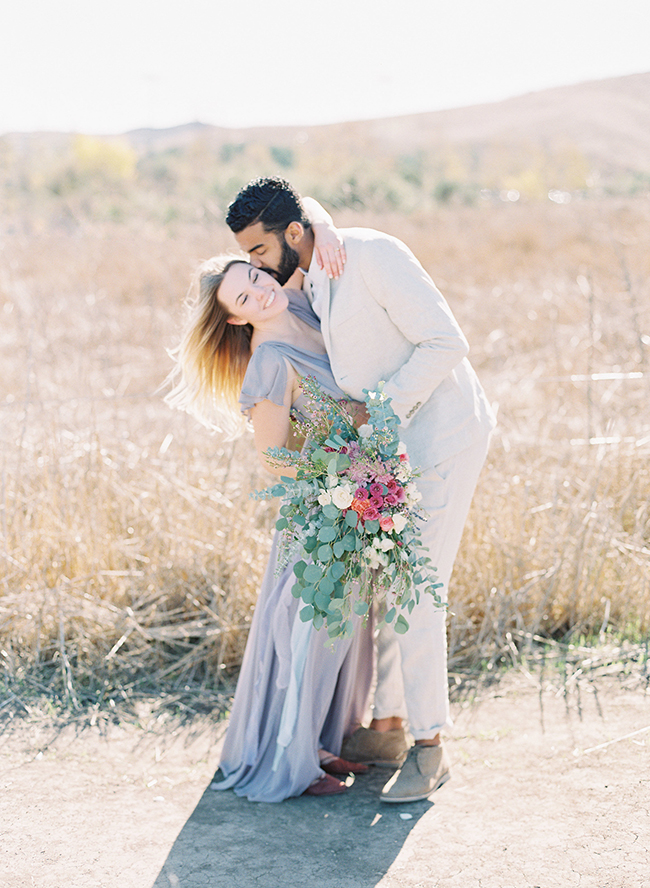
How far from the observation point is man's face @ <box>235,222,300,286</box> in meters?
2.59

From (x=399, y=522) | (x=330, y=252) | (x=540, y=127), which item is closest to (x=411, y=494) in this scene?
(x=399, y=522)

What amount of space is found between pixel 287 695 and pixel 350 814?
422 mm

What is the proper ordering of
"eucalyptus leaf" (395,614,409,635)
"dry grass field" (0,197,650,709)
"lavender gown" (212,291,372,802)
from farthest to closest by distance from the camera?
"dry grass field" (0,197,650,709)
"lavender gown" (212,291,372,802)
"eucalyptus leaf" (395,614,409,635)

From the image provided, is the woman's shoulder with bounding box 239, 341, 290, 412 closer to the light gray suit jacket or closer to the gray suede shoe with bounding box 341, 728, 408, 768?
the light gray suit jacket

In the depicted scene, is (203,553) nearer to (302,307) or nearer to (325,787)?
(325,787)

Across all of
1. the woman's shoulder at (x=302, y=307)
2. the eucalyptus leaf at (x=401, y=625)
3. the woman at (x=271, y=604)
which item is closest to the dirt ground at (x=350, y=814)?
the woman at (x=271, y=604)

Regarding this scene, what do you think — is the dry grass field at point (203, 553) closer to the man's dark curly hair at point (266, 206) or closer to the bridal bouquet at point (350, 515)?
the man's dark curly hair at point (266, 206)

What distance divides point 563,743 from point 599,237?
1276 cm

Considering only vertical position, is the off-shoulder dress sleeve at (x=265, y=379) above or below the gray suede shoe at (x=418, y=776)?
above

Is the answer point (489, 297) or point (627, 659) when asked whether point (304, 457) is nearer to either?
point (627, 659)

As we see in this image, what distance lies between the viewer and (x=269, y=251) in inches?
104

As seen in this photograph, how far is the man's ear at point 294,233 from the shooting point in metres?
2.59

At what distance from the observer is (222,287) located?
8.47 feet

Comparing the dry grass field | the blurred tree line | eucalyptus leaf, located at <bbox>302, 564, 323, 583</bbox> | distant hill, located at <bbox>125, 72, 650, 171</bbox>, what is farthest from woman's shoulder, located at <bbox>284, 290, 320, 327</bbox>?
distant hill, located at <bbox>125, 72, 650, 171</bbox>
